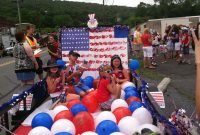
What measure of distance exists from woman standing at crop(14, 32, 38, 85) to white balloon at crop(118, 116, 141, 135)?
3.38 metres

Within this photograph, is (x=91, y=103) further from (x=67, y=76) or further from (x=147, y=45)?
(x=147, y=45)

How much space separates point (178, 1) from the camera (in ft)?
377

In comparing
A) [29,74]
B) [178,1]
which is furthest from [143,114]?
[178,1]

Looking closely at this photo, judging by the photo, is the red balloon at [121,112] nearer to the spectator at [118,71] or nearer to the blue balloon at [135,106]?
the blue balloon at [135,106]

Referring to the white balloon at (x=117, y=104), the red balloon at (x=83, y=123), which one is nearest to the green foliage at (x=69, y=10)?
the white balloon at (x=117, y=104)

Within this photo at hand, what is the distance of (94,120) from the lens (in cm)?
595

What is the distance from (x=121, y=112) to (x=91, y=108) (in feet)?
3.54

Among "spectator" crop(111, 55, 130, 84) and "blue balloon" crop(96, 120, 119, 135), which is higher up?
"spectator" crop(111, 55, 130, 84)

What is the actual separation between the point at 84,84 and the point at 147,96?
3.95m

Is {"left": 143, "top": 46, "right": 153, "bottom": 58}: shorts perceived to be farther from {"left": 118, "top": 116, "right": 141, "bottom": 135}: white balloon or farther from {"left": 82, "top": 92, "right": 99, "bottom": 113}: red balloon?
{"left": 118, "top": 116, "right": 141, "bottom": 135}: white balloon

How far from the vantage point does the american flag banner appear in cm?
1025

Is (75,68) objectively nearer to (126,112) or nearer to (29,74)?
(29,74)

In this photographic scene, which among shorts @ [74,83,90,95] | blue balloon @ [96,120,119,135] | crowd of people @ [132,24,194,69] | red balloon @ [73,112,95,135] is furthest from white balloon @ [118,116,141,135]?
crowd of people @ [132,24,194,69]

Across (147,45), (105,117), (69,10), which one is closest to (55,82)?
(105,117)
